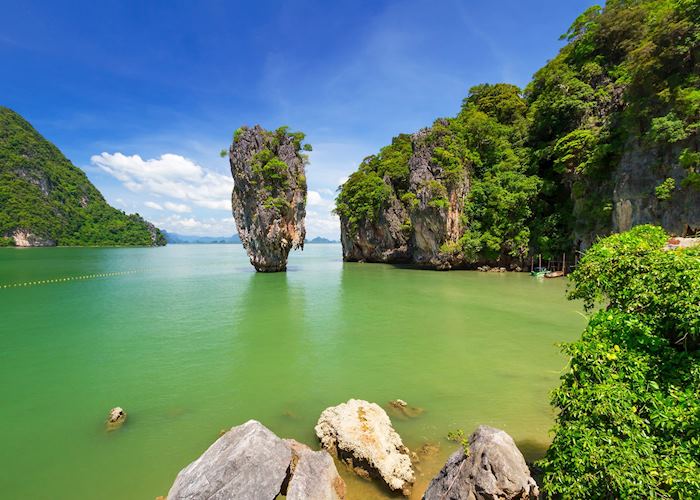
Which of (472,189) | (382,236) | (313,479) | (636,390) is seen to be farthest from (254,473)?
(382,236)

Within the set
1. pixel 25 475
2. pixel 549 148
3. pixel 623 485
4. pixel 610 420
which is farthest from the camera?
pixel 549 148

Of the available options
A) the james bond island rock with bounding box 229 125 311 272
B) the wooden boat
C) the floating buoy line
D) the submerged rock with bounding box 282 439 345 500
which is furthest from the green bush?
the floating buoy line

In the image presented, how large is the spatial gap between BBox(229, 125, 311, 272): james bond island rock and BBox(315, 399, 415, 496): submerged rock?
26710 mm

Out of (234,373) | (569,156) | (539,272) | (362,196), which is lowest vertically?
(234,373)

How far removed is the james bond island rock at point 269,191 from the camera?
3084 cm

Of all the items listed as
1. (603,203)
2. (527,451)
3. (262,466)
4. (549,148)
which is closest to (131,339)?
(262,466)

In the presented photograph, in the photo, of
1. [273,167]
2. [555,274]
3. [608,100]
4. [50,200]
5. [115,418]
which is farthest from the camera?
[50,200]

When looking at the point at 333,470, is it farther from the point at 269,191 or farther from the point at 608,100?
the point at 608,100

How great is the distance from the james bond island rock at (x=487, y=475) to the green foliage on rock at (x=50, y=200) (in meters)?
114

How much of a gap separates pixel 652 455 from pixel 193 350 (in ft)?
37.6

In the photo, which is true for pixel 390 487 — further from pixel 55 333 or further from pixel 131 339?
pixel 55 333

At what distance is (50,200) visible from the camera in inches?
3787

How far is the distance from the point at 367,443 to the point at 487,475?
194 centimetres

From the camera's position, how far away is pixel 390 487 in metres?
4.50
